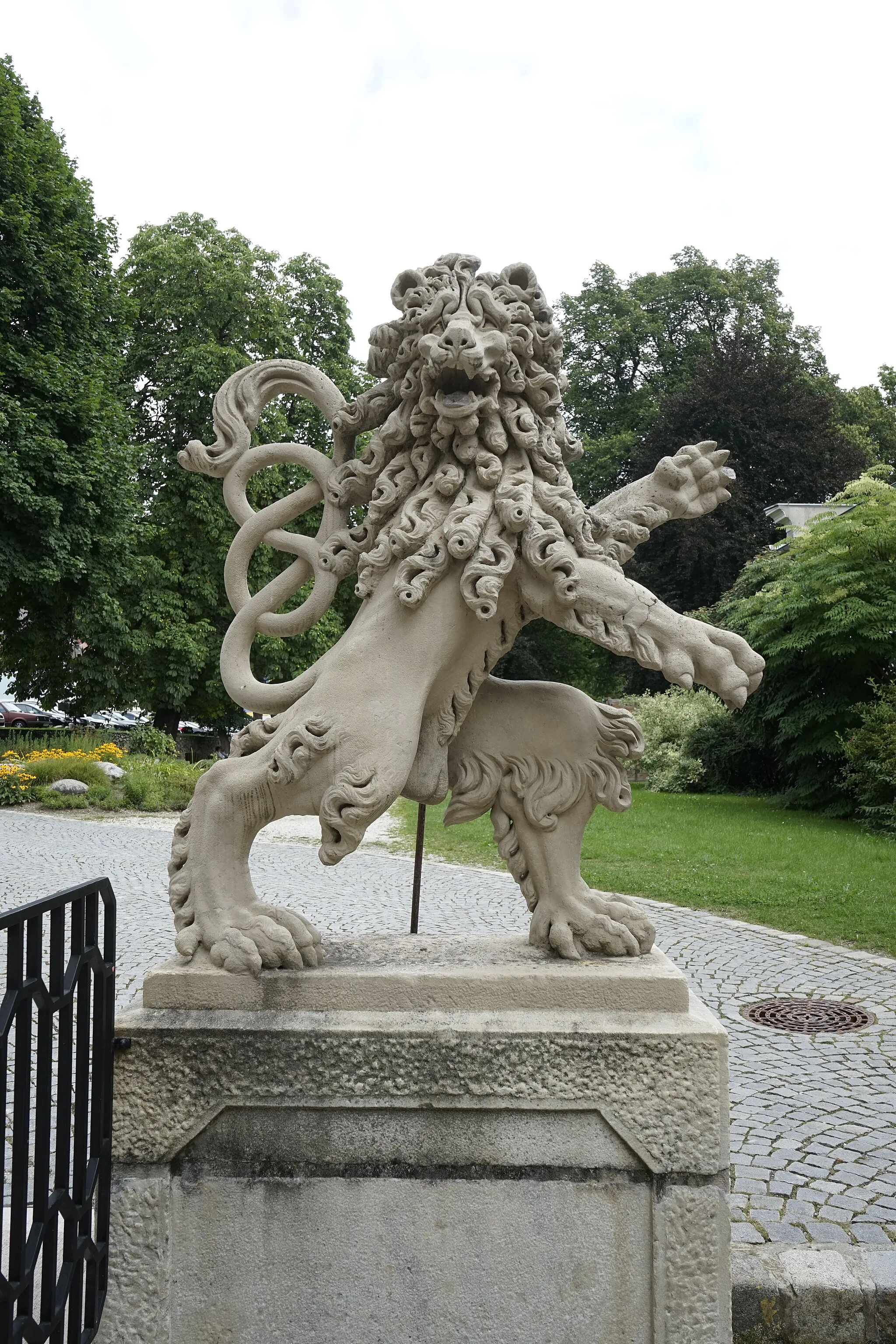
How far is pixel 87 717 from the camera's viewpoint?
23.1 meters

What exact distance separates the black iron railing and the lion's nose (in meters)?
1.40

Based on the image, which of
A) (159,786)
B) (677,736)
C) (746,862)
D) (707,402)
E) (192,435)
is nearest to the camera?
(746,862)

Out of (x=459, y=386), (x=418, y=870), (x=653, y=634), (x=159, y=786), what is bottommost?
(x=159, y=786)

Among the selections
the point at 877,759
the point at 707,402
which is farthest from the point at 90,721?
the point at 877,759

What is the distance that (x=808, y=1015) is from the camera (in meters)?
5.06

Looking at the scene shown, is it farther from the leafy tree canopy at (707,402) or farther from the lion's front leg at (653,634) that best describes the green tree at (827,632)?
the lion's front leg at (653,634)

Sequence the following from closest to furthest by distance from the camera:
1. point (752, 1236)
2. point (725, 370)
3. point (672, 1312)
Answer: point (672, 1312) < point (752, 1236) < point (725, 370)

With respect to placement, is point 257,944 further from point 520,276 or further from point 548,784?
point 520,276

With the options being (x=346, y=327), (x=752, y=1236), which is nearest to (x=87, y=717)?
(x=346, y=327)

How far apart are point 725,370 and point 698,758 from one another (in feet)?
35.9

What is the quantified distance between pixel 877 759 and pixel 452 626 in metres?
10.5

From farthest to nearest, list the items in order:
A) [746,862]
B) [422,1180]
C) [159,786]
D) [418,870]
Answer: [159,786] → [746,862] → [418,870] → [422,1180]

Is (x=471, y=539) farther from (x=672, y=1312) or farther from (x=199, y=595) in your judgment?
(x=199, y=595)

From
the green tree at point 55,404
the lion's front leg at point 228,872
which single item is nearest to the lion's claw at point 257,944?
the lion's front leg at point 228,872
